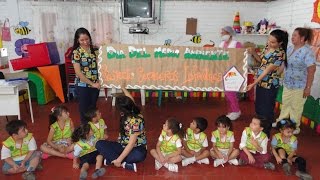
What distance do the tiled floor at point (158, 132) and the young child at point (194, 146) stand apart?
8 cm

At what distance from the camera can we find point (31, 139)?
2.84 meters

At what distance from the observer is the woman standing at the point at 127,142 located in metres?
2.75

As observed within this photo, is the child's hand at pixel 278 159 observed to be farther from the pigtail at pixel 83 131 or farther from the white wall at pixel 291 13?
the white wall at pixel 291 13

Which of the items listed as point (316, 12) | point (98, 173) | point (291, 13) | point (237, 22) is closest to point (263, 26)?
point (237, 22)

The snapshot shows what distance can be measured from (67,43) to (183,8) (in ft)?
8.92

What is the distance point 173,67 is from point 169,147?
3.92 feet

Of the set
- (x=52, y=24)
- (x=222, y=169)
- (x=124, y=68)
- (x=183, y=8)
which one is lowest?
(x=222, y=169)

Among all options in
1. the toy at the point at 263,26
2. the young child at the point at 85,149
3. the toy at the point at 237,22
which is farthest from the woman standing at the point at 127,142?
the toy at the point at 263,26

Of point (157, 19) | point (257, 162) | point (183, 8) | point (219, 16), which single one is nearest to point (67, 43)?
point (157, 19)

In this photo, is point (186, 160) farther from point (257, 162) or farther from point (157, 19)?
point (157, 19)

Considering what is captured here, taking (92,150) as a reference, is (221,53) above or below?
above

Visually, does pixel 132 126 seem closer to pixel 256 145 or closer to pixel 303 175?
pixel 256 145

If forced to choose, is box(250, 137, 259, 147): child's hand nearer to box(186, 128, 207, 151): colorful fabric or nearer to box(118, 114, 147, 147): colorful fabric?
box(186, 128, 207, 151): colorful fabric

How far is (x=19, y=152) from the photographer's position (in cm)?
282
